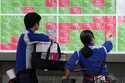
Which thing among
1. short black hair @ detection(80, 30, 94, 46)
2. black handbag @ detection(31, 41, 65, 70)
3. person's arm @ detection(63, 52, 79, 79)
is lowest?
person's arm @ detection(63, 52, 79, 79)

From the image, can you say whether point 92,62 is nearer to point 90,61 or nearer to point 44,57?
point 90,61

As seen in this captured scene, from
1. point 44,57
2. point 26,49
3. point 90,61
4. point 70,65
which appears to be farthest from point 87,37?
point 26,49

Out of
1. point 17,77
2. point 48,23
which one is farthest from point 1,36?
point 17,77

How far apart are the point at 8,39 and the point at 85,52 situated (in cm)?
321

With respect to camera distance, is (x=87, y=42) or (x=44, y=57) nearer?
(x=44, y=57)

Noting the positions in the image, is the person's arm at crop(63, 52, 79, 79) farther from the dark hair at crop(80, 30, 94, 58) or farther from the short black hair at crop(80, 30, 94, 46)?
the short black hair at crop(80, 30, 94, 46)

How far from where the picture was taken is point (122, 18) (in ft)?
36.4

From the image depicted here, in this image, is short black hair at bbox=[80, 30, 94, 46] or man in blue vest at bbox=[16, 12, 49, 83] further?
short black hair at bbox=[80, 30, 94, 46]

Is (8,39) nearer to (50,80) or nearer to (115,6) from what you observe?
(50,80)

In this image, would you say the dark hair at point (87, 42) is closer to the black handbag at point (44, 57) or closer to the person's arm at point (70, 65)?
the person's arm at point (70, 65)

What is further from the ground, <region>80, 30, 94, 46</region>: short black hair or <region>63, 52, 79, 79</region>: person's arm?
<region>80, 30, 94, 46</region>: short black hair

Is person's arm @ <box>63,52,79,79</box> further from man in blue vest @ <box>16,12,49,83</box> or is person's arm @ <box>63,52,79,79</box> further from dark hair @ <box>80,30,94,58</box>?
man in blue vest @ <box>16,12,49,83</box>

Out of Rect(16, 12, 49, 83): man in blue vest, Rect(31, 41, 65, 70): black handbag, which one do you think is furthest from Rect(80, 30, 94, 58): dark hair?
Rect(16, 12, 49, 83): man in blue vest

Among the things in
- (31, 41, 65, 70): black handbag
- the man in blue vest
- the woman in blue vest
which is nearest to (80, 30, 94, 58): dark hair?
the woman in blue vest
